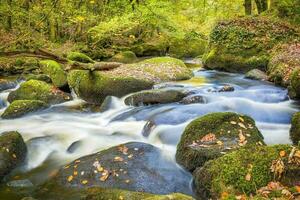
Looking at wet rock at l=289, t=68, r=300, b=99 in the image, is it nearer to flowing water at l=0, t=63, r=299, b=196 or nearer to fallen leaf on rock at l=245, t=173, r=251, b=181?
flowing water at l=0, t=63, r=299, b=196

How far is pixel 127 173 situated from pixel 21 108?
5.62 meters

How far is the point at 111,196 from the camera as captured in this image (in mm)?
4449

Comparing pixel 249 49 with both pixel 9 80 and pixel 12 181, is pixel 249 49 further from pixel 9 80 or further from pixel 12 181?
pixel 12 181

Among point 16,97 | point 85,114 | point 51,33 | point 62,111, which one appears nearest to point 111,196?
point 85,114

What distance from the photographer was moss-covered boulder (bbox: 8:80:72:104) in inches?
460

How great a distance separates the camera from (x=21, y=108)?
1041cm

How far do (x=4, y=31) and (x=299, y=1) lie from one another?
12.1 meters

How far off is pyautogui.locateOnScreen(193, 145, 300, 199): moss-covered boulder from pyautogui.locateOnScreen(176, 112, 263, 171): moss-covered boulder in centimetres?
83

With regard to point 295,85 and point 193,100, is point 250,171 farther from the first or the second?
point 295,85

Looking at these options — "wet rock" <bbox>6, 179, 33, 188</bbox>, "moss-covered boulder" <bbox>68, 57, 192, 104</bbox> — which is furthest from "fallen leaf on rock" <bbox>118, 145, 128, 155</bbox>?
"moss-covered boulder" <bbox>68, 57, 192, 104</bbox>

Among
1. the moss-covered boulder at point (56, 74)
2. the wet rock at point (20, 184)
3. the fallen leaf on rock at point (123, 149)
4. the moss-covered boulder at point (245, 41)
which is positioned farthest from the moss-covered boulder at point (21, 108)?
the moss-covered boulder at point (245, 41)

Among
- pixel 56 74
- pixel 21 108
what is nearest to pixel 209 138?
pixel 21 108

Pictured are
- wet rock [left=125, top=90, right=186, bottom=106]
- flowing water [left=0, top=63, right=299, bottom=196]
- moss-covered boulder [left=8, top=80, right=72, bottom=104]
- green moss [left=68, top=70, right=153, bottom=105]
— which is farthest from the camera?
moss-covered boulder [left=8, top=80, right=72, bottom=104]

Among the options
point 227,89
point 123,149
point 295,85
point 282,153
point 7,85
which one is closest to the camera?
point 282,153
